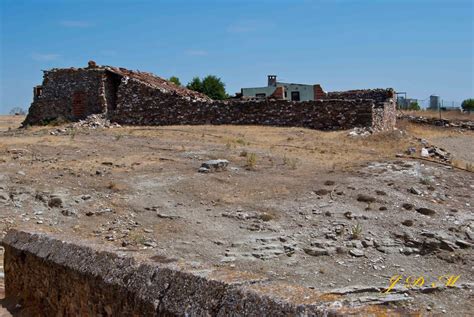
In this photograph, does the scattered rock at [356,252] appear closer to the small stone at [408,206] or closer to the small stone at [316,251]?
the small stone at [316,251]

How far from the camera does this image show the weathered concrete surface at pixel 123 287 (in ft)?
9.83

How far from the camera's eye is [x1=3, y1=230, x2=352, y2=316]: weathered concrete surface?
9.83 ft

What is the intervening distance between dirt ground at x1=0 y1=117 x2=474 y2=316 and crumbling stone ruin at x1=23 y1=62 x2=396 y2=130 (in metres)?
7.26

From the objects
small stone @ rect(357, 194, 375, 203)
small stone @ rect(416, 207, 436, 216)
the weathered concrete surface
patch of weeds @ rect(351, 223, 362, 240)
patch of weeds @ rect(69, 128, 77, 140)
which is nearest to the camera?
the weathered concrete surface

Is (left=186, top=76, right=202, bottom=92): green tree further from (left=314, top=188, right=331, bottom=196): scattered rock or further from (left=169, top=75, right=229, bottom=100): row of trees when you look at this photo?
(left=314, top=188, right=331, bottom=196): scattered rock

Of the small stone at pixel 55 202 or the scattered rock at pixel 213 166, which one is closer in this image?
the small stone at pixel 55 202

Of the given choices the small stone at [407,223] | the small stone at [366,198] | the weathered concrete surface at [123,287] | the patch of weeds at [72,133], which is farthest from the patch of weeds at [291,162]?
the weathered concrete surface at [123,287]

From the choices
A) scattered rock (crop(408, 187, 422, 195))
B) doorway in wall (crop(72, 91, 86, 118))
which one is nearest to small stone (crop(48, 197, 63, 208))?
scattered rock (crop(408, 187, 422, 195))

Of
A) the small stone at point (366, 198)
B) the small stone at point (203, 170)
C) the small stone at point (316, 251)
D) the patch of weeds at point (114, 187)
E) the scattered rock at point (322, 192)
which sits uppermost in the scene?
the small stone at point (203, 170)

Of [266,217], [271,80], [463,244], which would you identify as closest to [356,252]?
[266,217]

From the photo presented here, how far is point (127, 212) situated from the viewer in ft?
36.7

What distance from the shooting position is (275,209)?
1169cm

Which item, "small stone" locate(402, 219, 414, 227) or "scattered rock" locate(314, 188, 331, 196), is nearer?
"small stone" locate(402, 219, 414, 227)

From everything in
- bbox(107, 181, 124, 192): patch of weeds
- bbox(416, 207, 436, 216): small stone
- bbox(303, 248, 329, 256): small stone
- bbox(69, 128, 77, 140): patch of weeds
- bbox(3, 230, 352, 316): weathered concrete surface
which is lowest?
bbox(303, 248, 329, 256): small stone
